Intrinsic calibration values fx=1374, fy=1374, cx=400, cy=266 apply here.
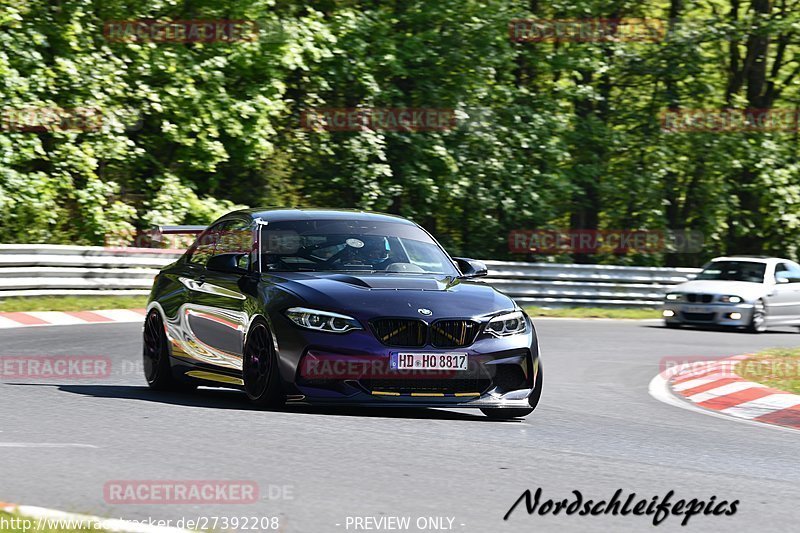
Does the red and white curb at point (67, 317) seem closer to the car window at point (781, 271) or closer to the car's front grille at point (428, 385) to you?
the car's front grille at point (428, 385)

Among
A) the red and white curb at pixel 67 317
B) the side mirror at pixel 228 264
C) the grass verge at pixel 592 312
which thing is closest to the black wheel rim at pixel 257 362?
the side mirror at pixel 228 264

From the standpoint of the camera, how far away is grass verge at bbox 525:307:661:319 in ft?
85.1

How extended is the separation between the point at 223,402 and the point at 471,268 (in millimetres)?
2169

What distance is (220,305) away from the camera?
9.98m

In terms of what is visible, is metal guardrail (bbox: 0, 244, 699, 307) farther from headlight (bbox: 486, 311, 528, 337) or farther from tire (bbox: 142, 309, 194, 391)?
headlight (bbox: 486, 311, 528, 337)

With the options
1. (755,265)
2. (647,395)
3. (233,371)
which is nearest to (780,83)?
(755,265)

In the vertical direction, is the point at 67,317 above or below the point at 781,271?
above

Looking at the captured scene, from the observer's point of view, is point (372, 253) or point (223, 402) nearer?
point (223, 402)

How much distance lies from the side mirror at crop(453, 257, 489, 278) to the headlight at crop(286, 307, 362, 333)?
1.71m

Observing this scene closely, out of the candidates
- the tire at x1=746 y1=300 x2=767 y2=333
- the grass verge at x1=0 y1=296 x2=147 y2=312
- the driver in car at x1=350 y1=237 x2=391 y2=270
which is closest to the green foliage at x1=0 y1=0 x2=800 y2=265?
the grass verge at x1=0 y1=296 x2=147 y2=312

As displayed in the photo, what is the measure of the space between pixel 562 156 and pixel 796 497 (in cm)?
2285

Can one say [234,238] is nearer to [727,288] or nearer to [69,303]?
[69,303]

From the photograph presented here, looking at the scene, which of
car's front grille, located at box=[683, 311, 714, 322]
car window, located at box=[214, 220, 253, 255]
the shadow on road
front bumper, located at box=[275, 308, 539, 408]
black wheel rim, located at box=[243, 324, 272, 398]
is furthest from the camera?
car's front grille, located at box=[683, 311, 714, 322]

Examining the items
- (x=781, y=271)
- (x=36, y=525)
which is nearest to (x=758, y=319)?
(x=781, y=271)
